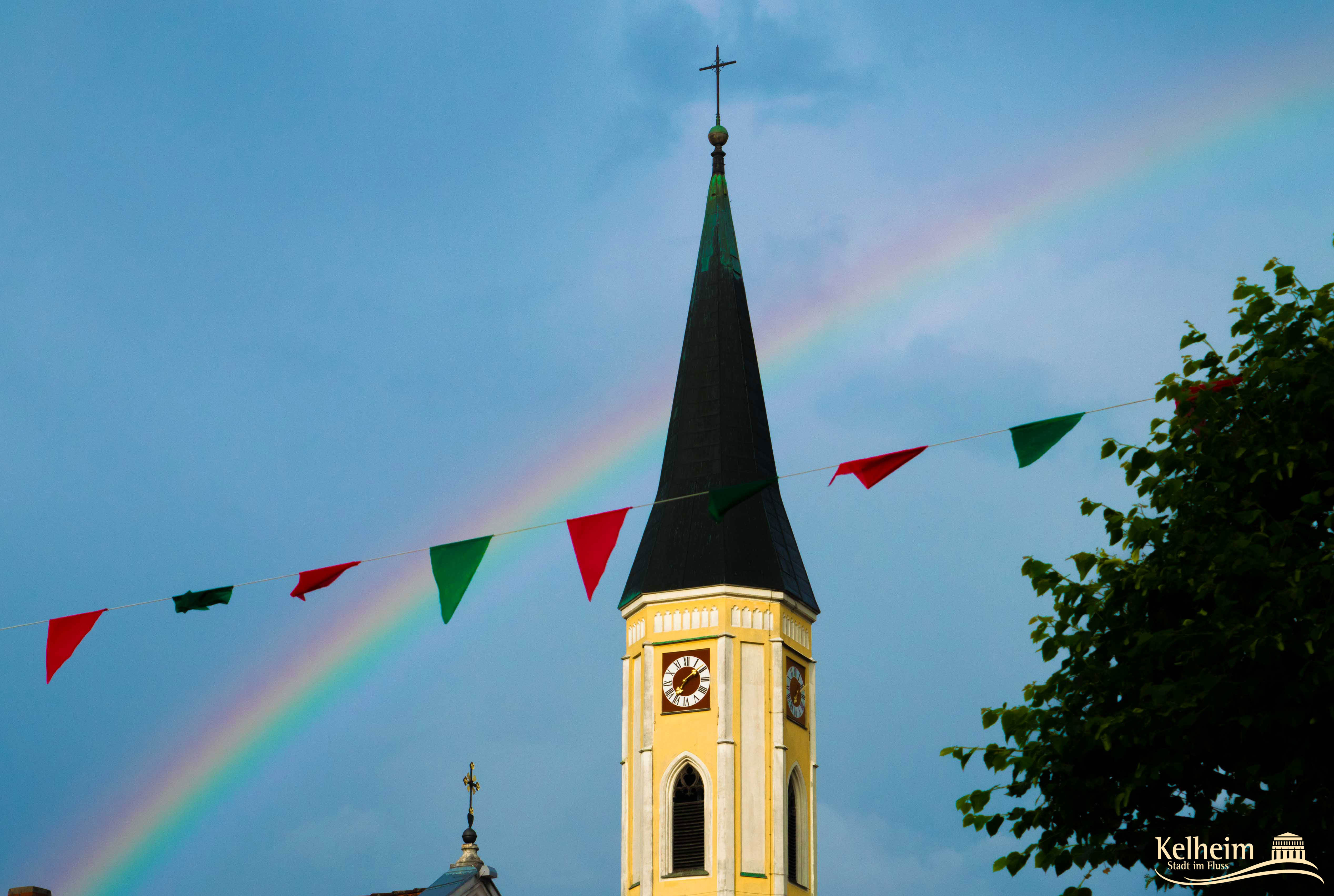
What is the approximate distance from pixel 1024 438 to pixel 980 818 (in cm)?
366

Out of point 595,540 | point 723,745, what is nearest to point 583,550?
point 595,540

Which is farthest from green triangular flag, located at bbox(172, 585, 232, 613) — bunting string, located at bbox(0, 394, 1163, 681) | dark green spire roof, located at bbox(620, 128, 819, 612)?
dark green spire roof, located at bbox(620, 128, 819, 612)

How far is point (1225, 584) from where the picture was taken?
16688 mm

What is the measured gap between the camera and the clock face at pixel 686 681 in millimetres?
45438

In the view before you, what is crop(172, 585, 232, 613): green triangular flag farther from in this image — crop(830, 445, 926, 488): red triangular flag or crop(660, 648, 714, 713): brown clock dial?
crop(660, 648, 714, 713): brown clock dial

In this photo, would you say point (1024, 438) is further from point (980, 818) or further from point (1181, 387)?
point (980, 818)

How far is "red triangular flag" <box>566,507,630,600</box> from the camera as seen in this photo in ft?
68.5

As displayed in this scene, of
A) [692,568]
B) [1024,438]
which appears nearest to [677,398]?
[692,568]

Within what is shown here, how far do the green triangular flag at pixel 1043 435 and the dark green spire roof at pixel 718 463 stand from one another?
26.8 metres

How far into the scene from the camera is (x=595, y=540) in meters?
21.1

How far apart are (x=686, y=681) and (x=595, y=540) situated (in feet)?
82.3

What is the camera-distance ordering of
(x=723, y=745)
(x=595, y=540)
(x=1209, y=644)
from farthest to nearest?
(x=723, y=745) < (x=595, y=540) < (x=1209, y=644)

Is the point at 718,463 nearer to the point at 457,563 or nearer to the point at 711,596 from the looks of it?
the point at 711,596

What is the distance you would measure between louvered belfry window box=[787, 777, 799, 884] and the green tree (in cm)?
2752
